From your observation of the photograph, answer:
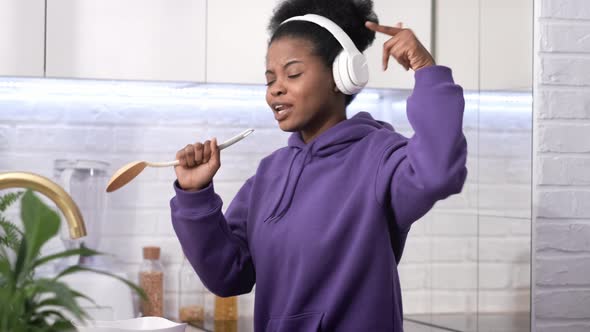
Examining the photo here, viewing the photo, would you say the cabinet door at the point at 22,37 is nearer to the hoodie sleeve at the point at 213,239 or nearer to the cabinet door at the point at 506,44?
the hoodie sleeve at the point at 213,239

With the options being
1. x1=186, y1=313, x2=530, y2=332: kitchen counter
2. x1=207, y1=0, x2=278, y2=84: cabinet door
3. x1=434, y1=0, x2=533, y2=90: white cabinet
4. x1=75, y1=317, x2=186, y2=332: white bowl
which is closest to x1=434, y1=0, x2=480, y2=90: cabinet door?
x1=434, y1=0, x2=533, y2=90: white cabinet

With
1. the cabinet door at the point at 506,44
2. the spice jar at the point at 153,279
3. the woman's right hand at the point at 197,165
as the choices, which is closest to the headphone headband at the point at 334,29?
the woman's right hand at the point at 197,165

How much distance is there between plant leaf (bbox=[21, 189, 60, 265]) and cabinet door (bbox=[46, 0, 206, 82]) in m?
1.42

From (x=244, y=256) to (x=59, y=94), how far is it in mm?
1045

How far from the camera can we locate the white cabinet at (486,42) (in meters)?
1.94

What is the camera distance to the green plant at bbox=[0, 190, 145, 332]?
0.67 meters

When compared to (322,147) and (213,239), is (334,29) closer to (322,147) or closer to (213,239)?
(322,147)

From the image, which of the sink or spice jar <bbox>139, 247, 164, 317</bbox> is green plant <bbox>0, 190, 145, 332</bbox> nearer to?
the sink

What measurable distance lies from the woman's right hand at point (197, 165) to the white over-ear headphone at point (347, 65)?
0.23 meters

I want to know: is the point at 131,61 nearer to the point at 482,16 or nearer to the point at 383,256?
the point at 482,16

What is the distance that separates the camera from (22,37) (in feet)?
6.61

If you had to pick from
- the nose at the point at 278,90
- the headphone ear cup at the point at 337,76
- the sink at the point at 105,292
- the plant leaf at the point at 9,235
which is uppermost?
the headphone ear cup at the point at 337,76

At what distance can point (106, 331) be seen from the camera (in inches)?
49.6

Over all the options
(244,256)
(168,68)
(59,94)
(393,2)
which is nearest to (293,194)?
(244,256)
